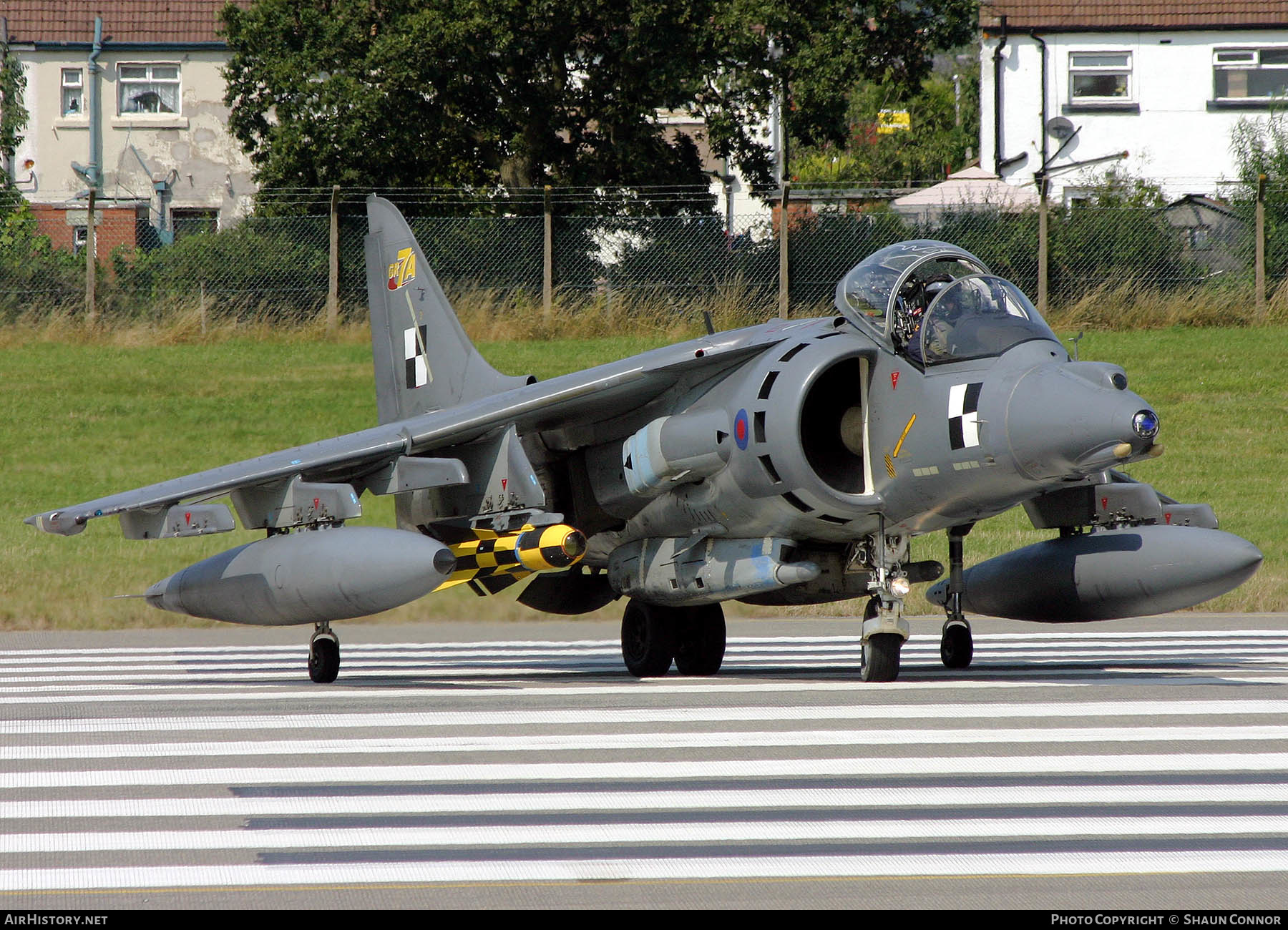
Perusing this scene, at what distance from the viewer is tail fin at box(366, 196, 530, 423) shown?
14492 millimetres

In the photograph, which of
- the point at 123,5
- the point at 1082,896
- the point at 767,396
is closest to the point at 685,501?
the point at 767,396

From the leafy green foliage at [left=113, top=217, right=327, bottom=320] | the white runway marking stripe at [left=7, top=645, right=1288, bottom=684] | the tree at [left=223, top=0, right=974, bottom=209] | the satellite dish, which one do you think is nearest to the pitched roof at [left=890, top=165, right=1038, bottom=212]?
the satellite dish

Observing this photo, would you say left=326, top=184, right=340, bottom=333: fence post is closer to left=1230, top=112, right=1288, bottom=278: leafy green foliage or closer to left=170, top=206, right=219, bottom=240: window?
left=170, top=206, right=219, bottom=240: window

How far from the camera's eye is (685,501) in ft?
39.5

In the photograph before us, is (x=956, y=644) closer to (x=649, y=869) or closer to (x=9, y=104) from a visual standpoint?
(x=649, y=869)

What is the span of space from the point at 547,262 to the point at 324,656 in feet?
46.9

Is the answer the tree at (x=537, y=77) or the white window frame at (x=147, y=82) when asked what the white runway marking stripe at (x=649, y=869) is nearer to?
the tree at (x=537, y=77)

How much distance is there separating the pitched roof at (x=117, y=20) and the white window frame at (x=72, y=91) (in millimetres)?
849

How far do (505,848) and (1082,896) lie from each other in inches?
86.2

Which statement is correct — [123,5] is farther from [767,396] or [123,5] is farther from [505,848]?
[505,848]

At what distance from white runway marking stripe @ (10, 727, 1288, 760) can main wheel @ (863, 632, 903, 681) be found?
6.65 ft

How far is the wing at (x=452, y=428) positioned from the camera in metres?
12.1

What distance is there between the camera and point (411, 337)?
1496 cm

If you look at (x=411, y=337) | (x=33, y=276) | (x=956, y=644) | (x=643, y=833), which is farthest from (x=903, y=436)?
(x=33, y=276)
